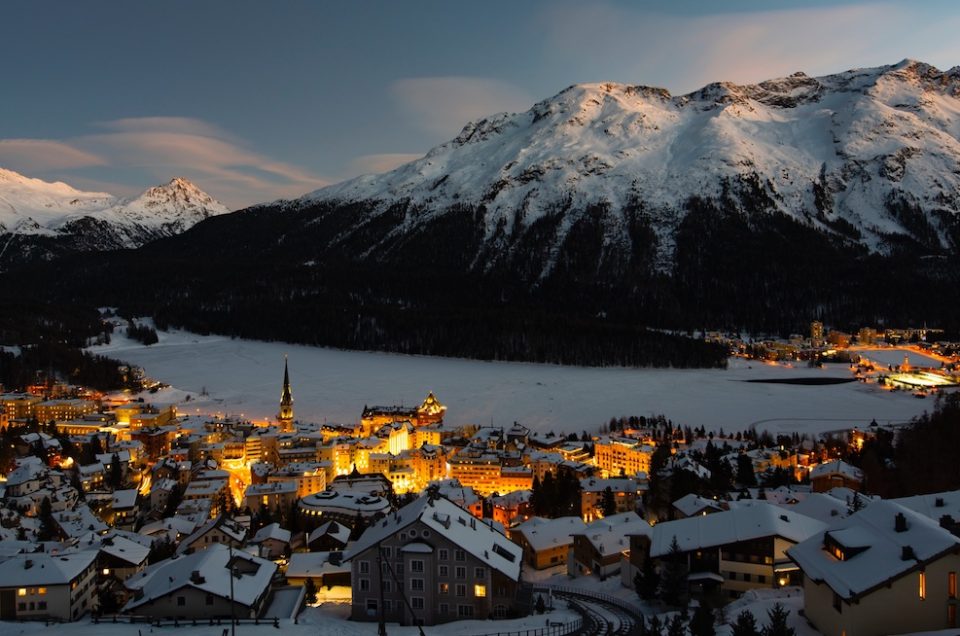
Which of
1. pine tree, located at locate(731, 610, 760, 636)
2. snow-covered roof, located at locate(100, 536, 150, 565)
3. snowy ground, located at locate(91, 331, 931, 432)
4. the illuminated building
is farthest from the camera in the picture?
snowy ground, located at locate(91, 331, 931, 432)

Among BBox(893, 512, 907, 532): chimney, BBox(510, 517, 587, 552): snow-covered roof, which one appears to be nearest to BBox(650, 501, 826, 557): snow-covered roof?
BBox(893, 512, 907, 532): chimney

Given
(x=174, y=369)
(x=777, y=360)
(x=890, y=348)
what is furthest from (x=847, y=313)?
(x=174, y=369)

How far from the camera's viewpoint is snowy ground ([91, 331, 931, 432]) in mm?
84438

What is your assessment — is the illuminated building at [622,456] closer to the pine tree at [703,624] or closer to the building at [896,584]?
the building at [896,584]

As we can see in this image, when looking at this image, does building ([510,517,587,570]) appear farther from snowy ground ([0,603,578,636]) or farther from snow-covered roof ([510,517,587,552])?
Answer: snowy ground ([0,603,578,636])

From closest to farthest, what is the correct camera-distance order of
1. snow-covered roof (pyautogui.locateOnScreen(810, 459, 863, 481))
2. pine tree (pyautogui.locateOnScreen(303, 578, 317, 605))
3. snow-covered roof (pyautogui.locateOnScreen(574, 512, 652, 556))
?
pine tree (pyautogui.locateOnScreen(303, 578, 317, 605)), snow-covered roof (pyautogui.locateOnScreen(574, 512, 652, 556)), snow-covered roof (pyautogui.locateOnScreen(810, 459, 863, 481))

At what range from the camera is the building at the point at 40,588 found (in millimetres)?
27328

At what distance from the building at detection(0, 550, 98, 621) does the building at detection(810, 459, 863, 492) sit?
4296cm

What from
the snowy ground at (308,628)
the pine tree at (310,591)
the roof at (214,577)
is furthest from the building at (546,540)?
the roof at (214,577)

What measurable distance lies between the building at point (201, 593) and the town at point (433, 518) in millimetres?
71

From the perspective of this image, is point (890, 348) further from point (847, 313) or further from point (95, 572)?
point (95, 572)

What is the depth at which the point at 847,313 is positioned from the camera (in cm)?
19238

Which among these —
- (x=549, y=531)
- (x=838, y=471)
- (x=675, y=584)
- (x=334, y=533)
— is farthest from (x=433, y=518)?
(x=838, y=471)

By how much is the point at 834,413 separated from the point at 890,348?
80.4m
